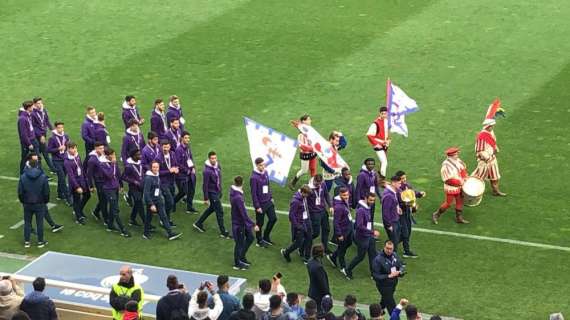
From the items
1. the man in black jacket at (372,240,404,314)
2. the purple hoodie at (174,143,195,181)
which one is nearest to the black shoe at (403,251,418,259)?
the man in black jacket at (372,240,404,314)

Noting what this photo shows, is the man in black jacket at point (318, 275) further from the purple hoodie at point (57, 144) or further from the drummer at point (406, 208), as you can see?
the purple hoodie at point (57, 144)

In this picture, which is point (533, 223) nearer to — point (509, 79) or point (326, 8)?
point (509, 79)

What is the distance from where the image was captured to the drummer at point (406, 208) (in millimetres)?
19141

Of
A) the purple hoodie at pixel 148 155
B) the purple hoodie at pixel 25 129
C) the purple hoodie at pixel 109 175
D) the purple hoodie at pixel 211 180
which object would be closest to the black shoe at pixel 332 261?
the purple hoodie at pixel 211 180

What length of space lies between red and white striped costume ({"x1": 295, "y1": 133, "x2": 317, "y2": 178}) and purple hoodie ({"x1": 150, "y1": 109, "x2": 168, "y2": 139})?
9.32ft

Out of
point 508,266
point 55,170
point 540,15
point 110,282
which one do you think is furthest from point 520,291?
point 540,15

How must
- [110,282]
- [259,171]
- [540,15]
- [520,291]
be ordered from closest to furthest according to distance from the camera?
[110,282], [520,291], [259,171], [540,15]

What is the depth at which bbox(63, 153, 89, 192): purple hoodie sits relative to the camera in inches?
810

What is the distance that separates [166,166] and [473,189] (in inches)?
216

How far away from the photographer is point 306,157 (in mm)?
21922

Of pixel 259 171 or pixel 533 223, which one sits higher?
pixel 259 171

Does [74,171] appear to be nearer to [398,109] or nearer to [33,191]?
[33,191]

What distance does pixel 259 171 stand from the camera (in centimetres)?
1964

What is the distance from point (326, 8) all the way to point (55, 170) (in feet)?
37.9
